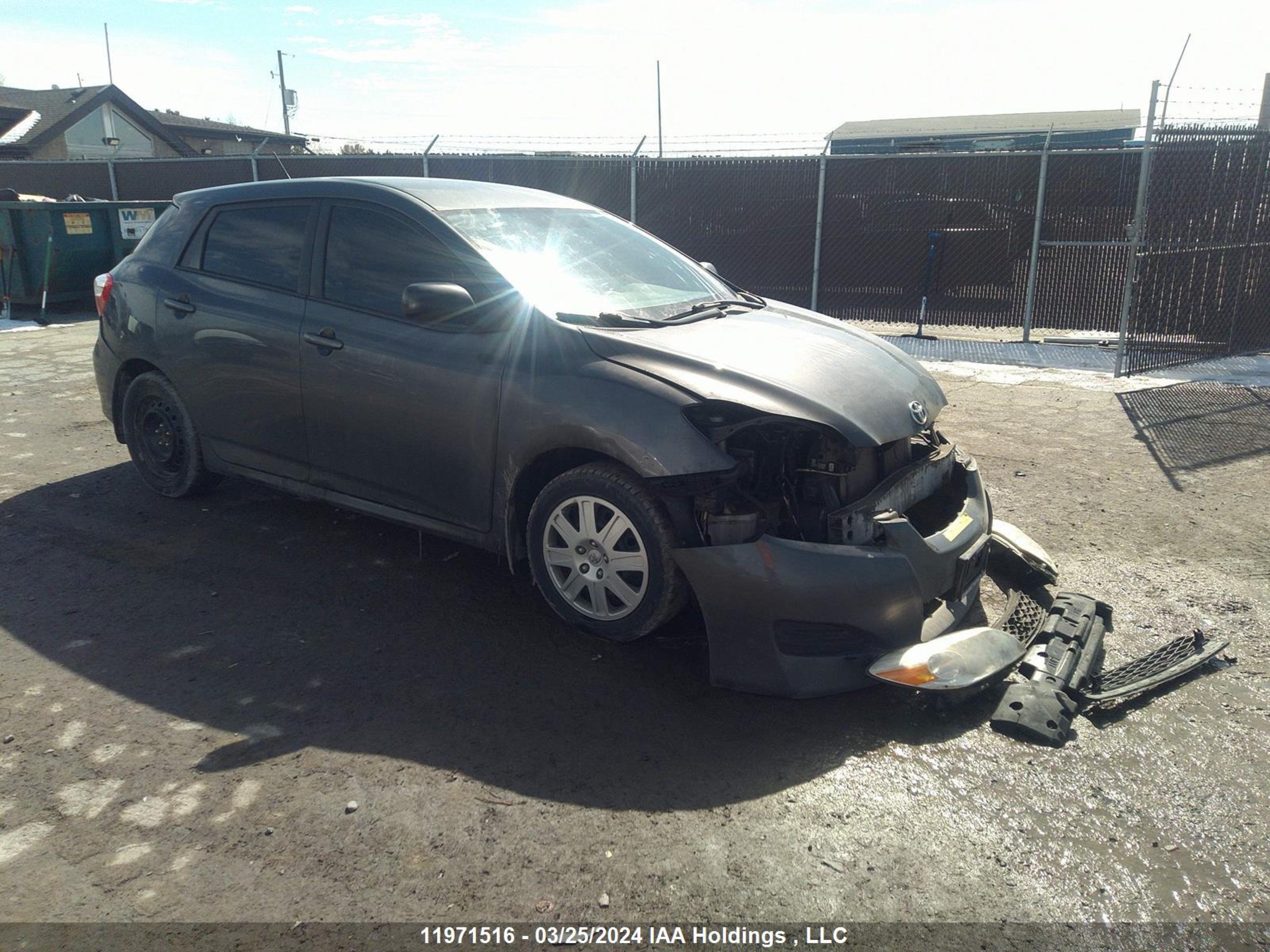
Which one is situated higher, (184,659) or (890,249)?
(890,249)

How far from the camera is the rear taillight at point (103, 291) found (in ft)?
18.5

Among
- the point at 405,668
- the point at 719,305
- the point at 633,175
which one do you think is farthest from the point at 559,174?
the point at 405,668

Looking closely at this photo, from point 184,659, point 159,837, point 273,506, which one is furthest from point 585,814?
point 273,506

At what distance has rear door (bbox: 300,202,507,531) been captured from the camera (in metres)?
4.09

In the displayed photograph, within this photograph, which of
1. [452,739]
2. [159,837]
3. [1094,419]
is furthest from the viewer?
[1094,419]

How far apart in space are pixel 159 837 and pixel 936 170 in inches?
487

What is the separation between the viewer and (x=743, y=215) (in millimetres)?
13875

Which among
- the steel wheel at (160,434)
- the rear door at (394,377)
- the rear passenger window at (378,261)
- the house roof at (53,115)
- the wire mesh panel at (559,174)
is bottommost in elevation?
the steel wheel at (160,434)

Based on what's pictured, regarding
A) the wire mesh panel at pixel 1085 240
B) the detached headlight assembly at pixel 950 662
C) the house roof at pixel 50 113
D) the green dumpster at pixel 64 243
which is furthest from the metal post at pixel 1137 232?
the house roof at pixel 50 113

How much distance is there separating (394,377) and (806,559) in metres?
2.05

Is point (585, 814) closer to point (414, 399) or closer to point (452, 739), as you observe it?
point (452, 739)

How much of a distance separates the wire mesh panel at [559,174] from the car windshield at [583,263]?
9.41 m

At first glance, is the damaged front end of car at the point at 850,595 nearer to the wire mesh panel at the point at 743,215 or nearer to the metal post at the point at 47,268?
the wire mesh panel at the point at 743,215

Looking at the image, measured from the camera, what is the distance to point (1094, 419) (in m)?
7.89
